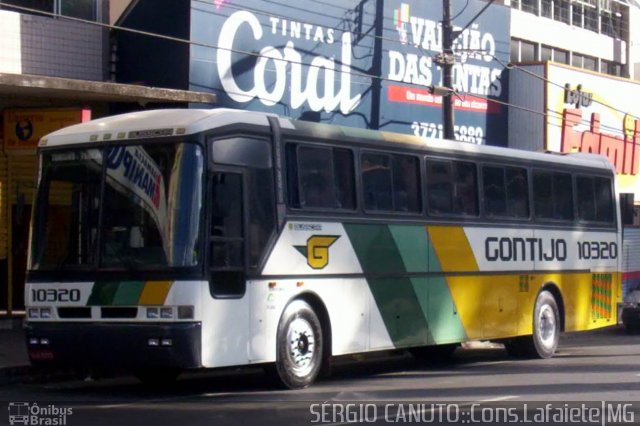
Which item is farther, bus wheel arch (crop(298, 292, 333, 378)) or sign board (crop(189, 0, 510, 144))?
sign board (crop(189, 0, 510, 144))

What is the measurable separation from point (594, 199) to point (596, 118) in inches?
484

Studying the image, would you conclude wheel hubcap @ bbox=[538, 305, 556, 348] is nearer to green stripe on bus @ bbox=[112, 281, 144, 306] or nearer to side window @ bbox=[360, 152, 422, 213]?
side window @ bbox=[360, 152, 422, 213]

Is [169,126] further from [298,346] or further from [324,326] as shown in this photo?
[324,326]

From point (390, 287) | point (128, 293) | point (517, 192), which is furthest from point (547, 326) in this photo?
point (128, 293)

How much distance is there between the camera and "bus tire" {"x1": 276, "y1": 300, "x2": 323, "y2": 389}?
44.5ft

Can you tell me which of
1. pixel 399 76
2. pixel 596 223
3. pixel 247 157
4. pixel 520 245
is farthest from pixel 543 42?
pixel 247 157

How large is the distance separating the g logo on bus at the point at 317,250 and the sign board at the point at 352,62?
22.6 feet

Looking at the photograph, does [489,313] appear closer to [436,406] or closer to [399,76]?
[436,406]

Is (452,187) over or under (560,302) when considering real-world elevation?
over

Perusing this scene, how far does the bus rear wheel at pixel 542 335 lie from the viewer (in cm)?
1888

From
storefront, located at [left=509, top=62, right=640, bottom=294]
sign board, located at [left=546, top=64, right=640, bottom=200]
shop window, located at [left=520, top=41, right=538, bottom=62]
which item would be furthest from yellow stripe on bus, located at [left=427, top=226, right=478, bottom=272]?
shop window, located at [left=520, top=41, right=538, bottom=62]

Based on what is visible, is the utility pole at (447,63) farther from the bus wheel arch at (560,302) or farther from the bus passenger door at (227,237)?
the bus passenger door at (227,237)

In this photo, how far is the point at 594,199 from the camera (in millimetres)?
20375

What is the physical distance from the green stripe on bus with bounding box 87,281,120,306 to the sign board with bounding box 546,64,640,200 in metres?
19.0
